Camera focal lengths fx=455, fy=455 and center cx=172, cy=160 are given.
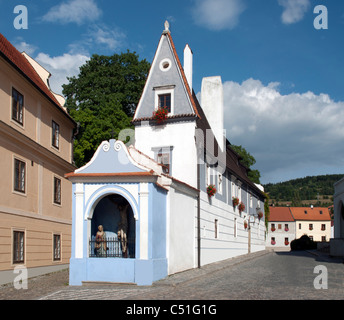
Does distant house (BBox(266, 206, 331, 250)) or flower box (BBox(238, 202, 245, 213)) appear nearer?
flower box (BBox(238, 202, 245, 213))

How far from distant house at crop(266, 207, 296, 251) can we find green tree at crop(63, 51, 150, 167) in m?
58.8

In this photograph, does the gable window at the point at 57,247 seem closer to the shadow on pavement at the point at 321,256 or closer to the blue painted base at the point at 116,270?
the blue painted base at the point at 116,270

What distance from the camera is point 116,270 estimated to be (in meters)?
15.9

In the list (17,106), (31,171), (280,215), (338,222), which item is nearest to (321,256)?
(338,222)

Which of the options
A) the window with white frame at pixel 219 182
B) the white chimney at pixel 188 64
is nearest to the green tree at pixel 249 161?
A: the window with white frame at pixel 219 182

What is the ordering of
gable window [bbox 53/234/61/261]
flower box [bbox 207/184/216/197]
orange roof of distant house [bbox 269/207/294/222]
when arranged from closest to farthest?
gable window [bbox 53/234/61/261], flower box [bbox 207/184/216/197], orange roof of distant house [bbox 269/207/294/222]

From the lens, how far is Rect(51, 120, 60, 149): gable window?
23706 millimetres

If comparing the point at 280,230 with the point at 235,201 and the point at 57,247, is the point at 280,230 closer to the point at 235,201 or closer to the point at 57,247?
the point at 235,201

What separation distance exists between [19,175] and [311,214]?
272ft

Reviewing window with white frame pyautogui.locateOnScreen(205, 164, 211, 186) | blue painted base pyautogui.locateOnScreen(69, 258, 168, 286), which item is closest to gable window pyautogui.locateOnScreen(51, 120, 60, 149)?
window with white frame pyautogui.locateOnScreen(205, 164, 211, 186)

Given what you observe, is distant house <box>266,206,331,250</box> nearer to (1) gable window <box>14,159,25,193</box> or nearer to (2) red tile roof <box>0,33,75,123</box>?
(2) red tile roof <box>0,33,75,123</box>
